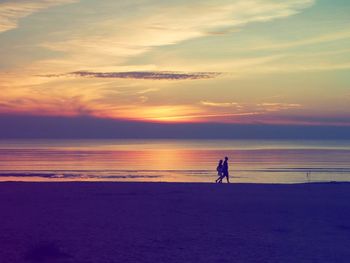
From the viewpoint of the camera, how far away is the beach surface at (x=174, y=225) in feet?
41.1

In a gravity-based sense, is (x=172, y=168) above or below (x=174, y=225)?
above

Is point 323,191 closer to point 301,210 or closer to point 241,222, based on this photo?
point 301,210

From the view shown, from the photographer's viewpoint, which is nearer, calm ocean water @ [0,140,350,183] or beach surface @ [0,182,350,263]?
beach surface @ [0,182,350,263]

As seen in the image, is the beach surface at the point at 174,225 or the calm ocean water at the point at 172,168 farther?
the calm ocean water at the point at 172,168

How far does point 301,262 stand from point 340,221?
250 inches

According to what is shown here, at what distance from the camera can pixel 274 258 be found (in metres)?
12.2

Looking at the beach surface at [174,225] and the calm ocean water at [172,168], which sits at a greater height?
the calm ocean water at [172,168]

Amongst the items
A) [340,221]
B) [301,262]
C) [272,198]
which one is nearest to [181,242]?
[301,262]

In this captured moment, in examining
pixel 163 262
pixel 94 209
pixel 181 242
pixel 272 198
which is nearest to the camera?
pixel 163 262

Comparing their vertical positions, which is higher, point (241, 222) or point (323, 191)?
point (323, 191)

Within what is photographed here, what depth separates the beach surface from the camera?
12.5 m

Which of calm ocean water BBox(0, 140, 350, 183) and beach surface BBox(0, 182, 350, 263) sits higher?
calm ocean water BBox(0, 140, 350, 183)

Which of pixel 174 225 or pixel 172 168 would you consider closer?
pixel 174 225

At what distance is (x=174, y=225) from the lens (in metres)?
16.7
